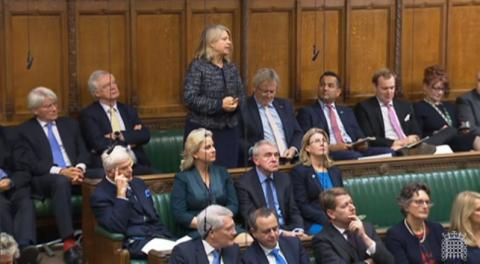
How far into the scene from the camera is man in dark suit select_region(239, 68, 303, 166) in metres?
9.68

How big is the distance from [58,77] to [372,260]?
2.92 meters

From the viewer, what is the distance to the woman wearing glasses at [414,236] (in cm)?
827

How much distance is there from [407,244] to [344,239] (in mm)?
459

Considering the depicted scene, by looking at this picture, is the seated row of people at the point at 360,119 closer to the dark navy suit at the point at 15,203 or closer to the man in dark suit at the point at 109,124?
→ the man in dark suit at the point at 109,124

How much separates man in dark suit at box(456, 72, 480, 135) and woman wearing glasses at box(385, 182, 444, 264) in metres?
2.53

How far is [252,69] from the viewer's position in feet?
34.7

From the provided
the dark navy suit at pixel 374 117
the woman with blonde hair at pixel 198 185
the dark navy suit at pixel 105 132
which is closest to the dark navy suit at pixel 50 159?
the dark navy suit at pixel 105 132

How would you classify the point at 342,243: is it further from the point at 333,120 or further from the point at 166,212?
the point at 333,120

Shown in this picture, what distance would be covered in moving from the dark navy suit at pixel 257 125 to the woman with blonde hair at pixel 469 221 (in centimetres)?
173

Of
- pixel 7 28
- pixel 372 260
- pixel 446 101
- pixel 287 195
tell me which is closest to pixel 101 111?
pixel 7 28

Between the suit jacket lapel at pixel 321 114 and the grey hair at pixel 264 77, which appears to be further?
the suit jacket lapel at pixel 321 114

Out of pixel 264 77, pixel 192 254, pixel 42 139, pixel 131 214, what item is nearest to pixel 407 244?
pixel 192 254

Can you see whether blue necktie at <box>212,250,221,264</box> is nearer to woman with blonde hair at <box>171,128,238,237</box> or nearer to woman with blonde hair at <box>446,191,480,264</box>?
woman with blonde hair at <box>171,128,238,237</box>

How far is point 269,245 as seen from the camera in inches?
304
